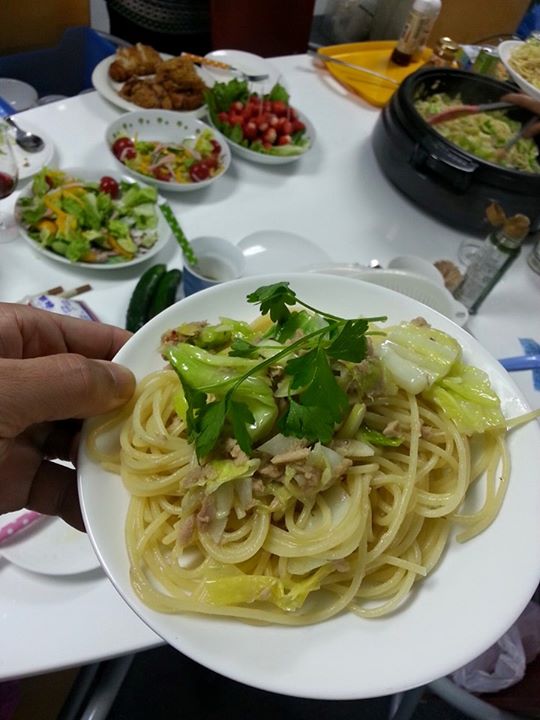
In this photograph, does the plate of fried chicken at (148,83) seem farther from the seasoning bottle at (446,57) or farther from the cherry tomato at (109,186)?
the seasoning bottle at (446,57)

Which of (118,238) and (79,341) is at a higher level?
(79,341)

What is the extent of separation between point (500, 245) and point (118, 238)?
1351mm

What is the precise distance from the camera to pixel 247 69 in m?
2.99

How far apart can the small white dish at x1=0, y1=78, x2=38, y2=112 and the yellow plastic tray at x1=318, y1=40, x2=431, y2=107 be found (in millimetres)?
1633

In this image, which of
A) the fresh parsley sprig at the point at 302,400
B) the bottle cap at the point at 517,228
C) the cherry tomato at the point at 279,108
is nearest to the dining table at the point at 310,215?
the cherry tomato at the point at 279,108

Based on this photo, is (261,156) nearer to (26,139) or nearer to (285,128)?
(285,128)

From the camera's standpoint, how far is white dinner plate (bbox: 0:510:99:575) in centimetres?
121

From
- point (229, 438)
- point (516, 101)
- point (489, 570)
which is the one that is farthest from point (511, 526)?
point (516, 101)

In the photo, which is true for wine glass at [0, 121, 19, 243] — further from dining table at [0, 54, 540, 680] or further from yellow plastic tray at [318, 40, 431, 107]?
yellow plastic tray at [318, 40, 431, 107]

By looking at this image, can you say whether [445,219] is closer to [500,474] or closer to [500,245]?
[500,245]

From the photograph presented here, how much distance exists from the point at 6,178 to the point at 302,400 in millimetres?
1562

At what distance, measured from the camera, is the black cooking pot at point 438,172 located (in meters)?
2.09

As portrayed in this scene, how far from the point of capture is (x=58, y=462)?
4.71 feet

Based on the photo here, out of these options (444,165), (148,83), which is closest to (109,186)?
(148,83)
